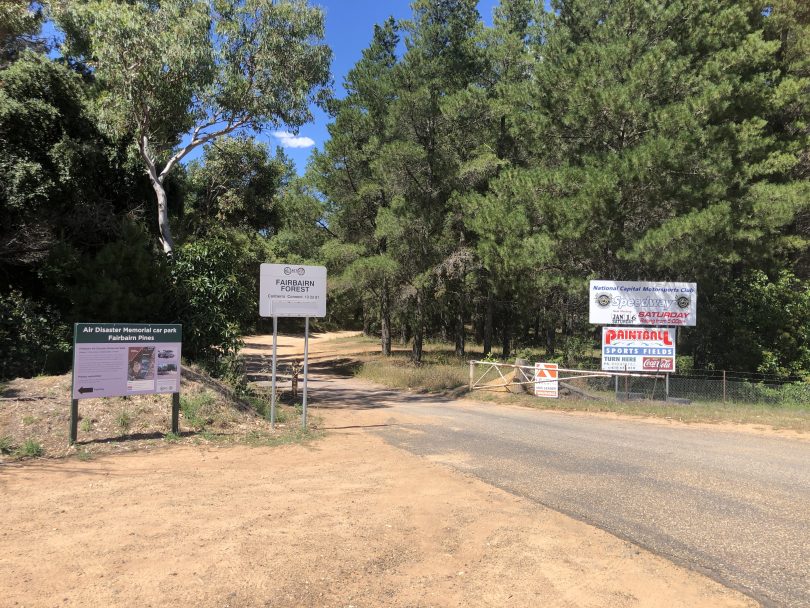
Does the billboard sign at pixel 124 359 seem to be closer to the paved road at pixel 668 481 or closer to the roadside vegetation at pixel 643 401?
the paved road at pixel 668 481

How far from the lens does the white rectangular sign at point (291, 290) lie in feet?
32.6

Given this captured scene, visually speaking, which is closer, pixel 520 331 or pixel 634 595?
pixel 634 595

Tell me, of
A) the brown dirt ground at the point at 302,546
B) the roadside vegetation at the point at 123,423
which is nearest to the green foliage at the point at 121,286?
the roadside vegetation at the point at 123,423

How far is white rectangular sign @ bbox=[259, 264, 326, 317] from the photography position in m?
9.94

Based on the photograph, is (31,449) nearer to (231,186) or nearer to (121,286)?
(121,286)

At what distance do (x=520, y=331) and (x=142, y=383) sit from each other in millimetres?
37069

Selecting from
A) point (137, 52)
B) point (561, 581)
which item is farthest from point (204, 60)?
point (561, 581)

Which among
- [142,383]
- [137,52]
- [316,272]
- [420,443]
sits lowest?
[420,443]

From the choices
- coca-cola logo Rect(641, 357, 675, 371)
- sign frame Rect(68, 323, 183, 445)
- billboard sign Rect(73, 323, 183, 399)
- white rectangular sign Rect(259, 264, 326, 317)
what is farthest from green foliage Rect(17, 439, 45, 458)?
coca-cola logo Rect(641, 357, 675, 371)

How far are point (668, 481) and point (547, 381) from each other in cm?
963

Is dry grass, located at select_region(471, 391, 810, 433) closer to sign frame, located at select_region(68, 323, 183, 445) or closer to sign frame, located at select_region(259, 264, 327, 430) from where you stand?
sign frame, located at select_region(259, 264, 327, 430)

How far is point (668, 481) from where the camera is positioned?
718 cm

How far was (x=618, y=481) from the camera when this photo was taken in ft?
23.4

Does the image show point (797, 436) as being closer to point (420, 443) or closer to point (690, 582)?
point (420, 443)
